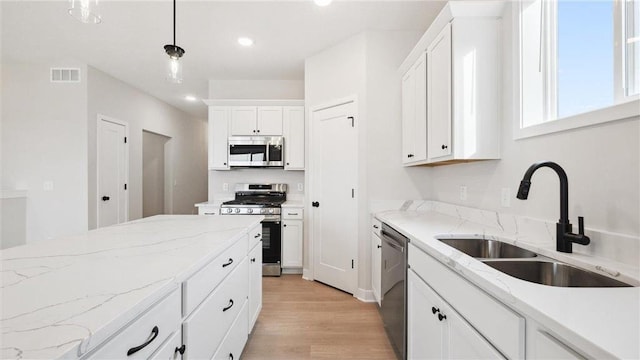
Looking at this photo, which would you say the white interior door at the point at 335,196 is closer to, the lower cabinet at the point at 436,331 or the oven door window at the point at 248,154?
the oven door window at the point at 248,154

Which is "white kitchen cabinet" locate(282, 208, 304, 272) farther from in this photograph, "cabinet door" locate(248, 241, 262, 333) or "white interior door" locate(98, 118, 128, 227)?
"white interior door" locate(98, 118, 128, 227)

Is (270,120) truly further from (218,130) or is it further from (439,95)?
(439,95)

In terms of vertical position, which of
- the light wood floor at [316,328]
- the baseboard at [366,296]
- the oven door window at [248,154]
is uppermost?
the oven door window at [248,154]

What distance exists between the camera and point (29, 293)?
70cm

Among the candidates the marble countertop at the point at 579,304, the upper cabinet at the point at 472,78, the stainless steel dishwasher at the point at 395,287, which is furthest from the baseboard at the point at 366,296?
the marble countertop at the point at 579,304

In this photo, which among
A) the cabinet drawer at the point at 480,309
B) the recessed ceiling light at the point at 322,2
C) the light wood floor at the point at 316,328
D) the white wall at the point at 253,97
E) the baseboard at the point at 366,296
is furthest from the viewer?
the white wall at the point at 253,97

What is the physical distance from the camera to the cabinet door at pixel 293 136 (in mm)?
3924

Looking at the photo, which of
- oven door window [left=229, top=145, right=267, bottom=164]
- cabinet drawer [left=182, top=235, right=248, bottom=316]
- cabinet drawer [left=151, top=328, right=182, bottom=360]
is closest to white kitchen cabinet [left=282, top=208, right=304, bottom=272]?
oven door window [left=229, top=145, right=267, bottom=164]


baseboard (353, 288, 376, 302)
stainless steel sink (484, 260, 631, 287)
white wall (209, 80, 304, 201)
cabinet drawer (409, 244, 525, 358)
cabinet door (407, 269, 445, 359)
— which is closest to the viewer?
cabinet drawer (409, 244, 525, 358)

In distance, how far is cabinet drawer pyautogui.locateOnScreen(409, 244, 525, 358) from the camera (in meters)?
0.74

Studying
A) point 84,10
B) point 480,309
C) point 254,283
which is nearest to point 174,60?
point 84,10

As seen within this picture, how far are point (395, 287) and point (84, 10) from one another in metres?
2.38

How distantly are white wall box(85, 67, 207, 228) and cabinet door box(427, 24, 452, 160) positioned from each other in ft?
14.4

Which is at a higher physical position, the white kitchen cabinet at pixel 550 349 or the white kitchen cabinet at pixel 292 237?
the white kitchen cabinet at pixel 550 349
